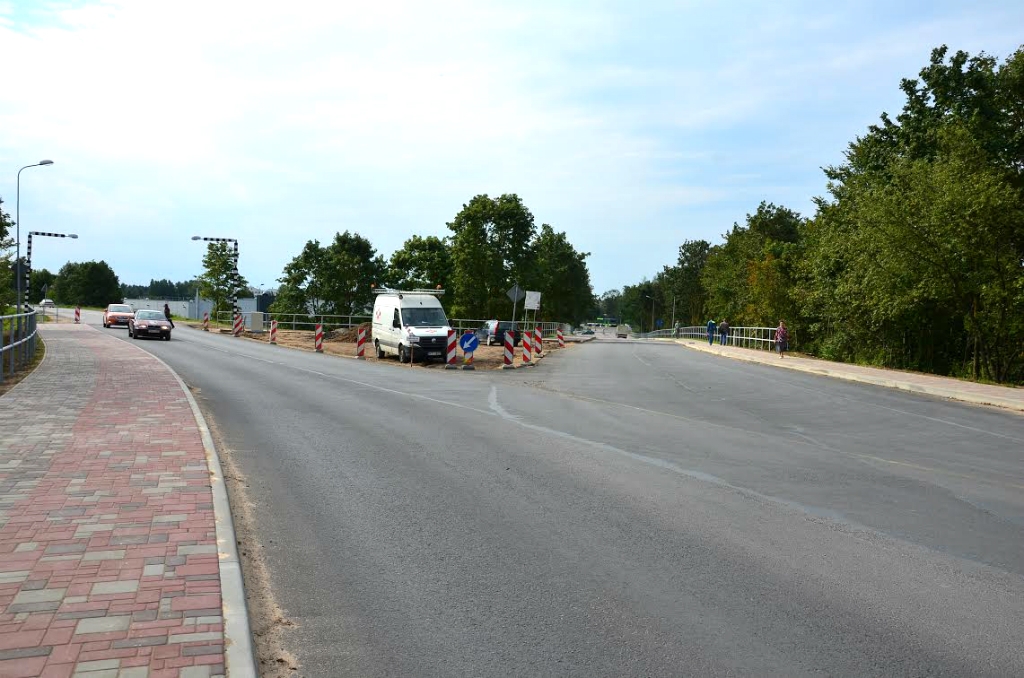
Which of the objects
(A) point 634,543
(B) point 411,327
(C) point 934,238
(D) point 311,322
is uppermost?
(C) point 934,238

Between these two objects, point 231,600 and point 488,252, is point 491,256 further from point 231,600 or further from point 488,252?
point 231,600

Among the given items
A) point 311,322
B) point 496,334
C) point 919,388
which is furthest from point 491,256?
point 919,388

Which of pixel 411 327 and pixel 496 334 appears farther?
pixel 496 334

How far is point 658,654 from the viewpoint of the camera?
4121 millimetres

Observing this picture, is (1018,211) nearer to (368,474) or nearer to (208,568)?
(368,474)

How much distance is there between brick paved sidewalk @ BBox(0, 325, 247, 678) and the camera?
3.86 meters

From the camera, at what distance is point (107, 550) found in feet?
17.5

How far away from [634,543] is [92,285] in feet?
533

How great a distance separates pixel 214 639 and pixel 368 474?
4.51m

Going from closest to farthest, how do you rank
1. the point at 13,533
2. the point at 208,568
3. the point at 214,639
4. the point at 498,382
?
the point at 214,639, the point at 208,568, the point at 13,533, the point at 498,382

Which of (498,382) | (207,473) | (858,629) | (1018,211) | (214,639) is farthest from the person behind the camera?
(1018,211)

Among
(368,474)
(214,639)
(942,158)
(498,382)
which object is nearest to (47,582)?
(214,639)

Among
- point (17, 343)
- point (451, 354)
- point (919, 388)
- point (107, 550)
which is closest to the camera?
point (107, 550)

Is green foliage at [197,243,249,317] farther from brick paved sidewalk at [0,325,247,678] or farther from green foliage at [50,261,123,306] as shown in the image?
green foliage at [50,261,123,306]
